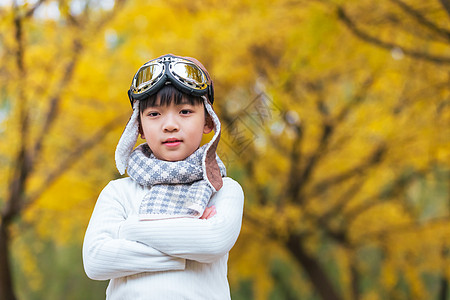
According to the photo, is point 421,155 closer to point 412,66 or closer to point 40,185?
point 412,66

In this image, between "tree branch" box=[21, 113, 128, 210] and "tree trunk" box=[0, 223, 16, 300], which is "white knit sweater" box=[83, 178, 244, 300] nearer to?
"tree branch" box=[21, 113, 128, 210]

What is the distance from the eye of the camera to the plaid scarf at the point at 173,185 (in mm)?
1424

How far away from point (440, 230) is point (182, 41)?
4064mm

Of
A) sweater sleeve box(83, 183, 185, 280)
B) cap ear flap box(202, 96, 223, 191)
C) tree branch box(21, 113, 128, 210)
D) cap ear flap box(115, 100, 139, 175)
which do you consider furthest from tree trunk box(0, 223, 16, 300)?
cap ear flap box(202, 96, 223, 191)

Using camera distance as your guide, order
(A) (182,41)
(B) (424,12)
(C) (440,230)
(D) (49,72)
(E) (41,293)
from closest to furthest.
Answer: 1. (B) (424,12)
2. (D) (49,72)
3. (A) (182,41)
4. (C) (440,230)
5. (E) (41,293)

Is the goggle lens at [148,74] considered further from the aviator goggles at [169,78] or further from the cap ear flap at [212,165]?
the cap ear flap at [212,165]

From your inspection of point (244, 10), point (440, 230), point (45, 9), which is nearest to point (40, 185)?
point (45, 9)

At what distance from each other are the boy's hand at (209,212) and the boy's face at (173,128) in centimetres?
20

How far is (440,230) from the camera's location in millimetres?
6008

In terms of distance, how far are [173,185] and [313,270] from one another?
19.2ft

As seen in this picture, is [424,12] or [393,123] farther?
[393,123]

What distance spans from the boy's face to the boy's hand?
0.20 metres

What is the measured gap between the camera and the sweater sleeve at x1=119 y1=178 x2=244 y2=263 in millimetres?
1321

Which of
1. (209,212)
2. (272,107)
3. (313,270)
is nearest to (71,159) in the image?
(272,107)
